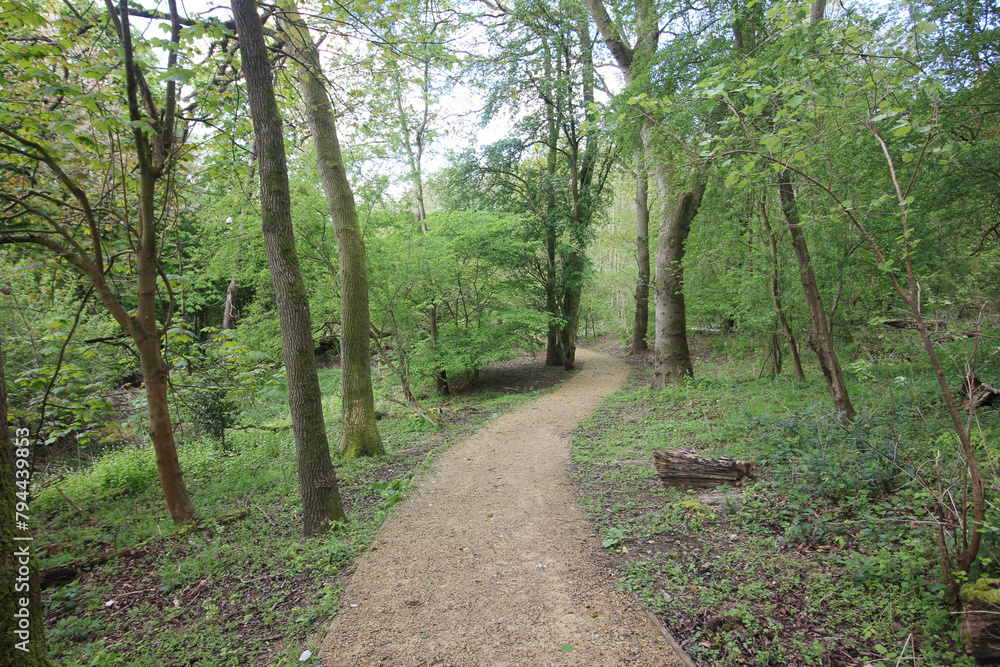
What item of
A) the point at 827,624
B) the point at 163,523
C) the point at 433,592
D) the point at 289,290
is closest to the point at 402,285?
the point at 289,290

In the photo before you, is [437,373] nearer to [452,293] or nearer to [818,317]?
[452,293]

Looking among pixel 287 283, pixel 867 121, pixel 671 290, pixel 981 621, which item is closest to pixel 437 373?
pixel 671 290

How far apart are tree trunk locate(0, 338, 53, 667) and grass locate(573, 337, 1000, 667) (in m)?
3.31

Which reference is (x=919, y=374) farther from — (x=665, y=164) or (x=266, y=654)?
(x=266, y=654)

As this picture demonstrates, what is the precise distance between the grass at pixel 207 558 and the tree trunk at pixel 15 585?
0.89 meters

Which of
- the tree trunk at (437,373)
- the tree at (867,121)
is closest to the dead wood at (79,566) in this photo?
the tree at (867,121)

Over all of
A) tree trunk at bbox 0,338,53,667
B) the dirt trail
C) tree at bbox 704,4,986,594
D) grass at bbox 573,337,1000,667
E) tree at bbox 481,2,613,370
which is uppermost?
tree at bbox 481,2,613,370

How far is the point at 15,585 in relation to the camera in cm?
189

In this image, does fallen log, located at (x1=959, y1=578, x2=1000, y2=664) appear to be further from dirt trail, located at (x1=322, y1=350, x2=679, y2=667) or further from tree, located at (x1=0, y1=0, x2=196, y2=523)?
tree, located at (x1=0, y1=0, x2=196, y2=523)

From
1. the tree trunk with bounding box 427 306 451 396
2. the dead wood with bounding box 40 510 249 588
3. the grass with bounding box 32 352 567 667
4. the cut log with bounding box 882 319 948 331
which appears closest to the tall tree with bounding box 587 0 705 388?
the cut log with bounding box 882 319 948 331

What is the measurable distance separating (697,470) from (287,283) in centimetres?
Result: 455

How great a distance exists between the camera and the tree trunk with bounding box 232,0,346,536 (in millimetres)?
3936

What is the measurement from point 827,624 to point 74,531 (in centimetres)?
671

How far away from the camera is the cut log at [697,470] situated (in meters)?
4.36
